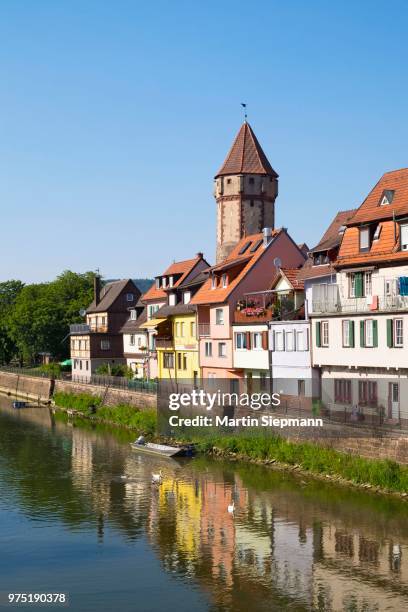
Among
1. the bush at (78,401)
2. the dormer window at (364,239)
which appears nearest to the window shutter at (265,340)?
the dormer window at (364,239)

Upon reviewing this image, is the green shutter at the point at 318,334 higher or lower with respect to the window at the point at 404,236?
lower

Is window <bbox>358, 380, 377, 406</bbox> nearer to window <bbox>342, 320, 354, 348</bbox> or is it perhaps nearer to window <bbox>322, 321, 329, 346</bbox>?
window <bbox>342, 320, 354, 348</bbox>

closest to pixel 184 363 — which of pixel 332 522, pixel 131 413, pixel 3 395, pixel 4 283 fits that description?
pixel 131 413

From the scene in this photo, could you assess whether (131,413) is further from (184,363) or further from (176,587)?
(176,587)

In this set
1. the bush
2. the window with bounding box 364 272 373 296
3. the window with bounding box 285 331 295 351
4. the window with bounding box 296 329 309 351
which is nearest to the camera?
the window with bounding box 364 272 373 296

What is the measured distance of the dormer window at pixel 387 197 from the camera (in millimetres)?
46156

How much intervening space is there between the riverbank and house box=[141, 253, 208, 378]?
10455 millimetres

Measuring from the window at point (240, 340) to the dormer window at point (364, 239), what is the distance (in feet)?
44.7

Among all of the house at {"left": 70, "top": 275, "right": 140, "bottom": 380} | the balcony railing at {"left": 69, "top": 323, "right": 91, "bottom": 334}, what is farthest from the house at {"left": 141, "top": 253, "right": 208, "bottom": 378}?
the balcony railing at {"left": 69, "top": 323, "right": 91, "bottom": 334}

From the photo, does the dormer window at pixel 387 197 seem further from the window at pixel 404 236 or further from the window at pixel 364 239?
the window at pixel 404 236

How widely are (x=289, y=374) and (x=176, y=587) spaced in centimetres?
2518

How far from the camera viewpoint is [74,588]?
1099 inches

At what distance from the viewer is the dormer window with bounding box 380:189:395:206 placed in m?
46.2

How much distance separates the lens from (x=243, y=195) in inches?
3204
